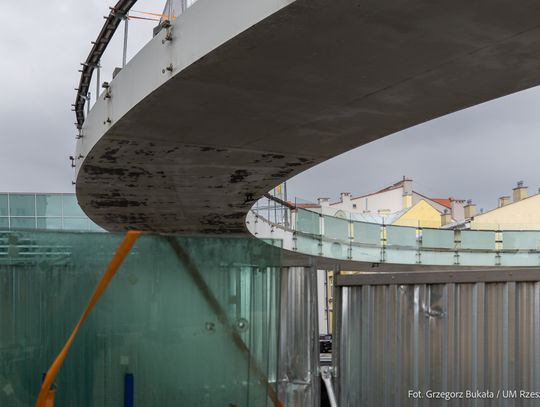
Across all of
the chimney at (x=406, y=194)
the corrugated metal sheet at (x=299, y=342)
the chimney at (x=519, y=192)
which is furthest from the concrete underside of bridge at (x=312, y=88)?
the chimney at (x=406, y=194)

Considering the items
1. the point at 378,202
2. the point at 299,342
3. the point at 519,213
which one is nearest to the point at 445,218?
the point at 378,202

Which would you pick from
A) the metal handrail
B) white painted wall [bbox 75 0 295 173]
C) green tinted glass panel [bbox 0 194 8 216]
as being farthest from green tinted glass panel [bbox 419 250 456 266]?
white painted wall [bbox 75 0 295 173]

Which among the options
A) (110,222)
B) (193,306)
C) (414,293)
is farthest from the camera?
(110,222)

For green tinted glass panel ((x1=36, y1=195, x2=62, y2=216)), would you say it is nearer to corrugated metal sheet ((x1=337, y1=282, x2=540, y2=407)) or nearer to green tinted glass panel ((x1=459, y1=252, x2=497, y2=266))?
green tinted glass panel ((x1=459, y1=252, x2=497, y2=266))

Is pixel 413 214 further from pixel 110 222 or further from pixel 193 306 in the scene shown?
pixel 193 306

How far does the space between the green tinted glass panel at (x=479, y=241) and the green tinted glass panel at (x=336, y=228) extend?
5.52 meters

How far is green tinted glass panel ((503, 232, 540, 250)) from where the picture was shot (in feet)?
90.8

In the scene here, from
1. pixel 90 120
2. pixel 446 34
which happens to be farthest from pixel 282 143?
pixel 446 34

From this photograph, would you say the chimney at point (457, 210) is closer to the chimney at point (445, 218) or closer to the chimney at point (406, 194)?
the chimney at point (445, 218)

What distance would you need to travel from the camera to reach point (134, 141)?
11.0 meters

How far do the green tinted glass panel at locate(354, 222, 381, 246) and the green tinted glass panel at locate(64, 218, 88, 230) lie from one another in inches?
407

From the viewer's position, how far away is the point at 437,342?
593 centimetres

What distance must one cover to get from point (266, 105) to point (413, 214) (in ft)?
151

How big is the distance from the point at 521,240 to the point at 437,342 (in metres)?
23.6
